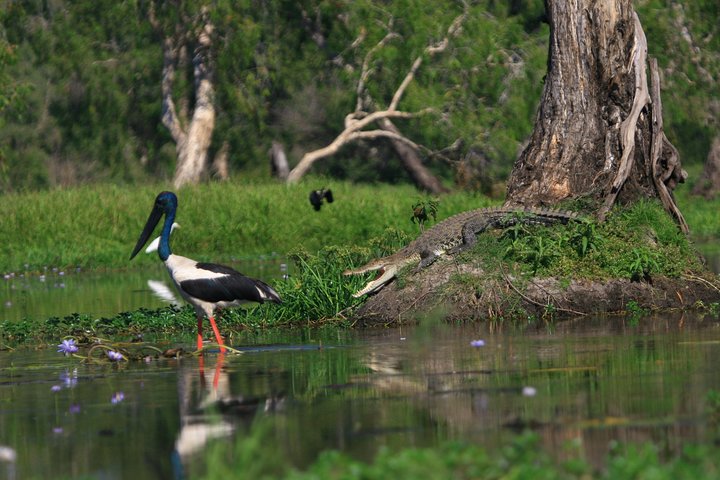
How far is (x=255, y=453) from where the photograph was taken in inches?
276

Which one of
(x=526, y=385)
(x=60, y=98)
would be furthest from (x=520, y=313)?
(x=60, y=98)

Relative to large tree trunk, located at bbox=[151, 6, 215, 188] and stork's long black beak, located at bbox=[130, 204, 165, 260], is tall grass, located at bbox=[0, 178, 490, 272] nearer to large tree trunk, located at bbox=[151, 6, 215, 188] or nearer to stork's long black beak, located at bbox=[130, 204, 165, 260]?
large tree trunk, located at bbox=[151, 6, 215, 188]

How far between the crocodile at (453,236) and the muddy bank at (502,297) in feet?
1.12

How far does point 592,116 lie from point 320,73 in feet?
93.7

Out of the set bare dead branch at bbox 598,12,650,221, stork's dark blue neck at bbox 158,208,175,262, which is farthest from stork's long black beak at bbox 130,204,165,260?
bare dead branch at bbox 598,12,650,221

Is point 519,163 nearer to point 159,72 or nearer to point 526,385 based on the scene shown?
point 526,385

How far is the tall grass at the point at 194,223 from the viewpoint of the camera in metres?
29.2

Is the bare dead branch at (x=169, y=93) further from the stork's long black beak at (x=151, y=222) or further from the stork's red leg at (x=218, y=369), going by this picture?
the stork's red leg at (x=218, y=369)

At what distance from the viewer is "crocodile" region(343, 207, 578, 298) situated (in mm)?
15742

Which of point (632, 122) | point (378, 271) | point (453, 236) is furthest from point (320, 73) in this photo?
point (453, 236)

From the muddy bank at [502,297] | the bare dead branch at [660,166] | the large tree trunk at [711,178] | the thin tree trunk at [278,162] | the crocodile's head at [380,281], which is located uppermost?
the thin tree trunk at [278,162]

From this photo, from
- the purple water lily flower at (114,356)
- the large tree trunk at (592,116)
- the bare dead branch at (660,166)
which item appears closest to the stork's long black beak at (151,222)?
the purple water lily flower at (114,356)

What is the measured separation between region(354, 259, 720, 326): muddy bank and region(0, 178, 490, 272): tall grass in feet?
45.1

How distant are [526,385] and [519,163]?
7810mm
